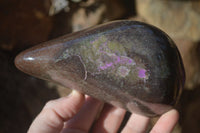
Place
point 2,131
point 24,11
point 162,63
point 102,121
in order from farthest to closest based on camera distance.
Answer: point 2,131
point 24,11
point 102,121
point 162,63

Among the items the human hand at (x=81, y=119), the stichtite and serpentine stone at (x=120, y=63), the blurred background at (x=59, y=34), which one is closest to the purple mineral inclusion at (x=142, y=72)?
the stichtite and serpentine stone at (x=120, y=63)

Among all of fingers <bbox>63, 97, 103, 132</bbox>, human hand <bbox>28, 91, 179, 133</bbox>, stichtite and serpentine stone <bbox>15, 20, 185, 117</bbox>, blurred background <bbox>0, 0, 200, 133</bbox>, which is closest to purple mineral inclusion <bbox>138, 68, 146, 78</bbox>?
stichtite and serpentine stone <bbox>15, 20, 185, 117</bbox>

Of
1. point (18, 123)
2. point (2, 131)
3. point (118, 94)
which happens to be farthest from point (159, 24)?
point (2, 131)

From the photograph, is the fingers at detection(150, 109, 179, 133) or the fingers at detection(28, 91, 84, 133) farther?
the fingers at detection(150, 109, 179, 133)

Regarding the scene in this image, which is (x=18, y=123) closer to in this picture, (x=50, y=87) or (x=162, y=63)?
(x=50, y=87)

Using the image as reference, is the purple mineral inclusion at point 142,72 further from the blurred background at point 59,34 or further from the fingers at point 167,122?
the blurred background at point 59,34

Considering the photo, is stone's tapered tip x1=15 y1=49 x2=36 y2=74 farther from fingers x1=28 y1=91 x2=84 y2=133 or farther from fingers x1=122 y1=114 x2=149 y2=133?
fingers x1=122 y1=114 x2=149 y2=133

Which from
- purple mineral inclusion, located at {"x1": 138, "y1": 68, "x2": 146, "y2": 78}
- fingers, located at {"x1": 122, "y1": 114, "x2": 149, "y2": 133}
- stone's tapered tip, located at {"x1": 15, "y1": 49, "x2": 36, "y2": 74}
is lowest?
fingers, located at {"x1": 122, "y1": 114, "x2": 149, "y2": 133}

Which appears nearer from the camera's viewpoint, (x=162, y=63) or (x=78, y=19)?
(x=162, y=63)
